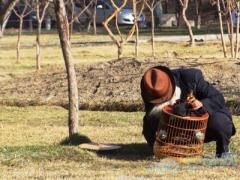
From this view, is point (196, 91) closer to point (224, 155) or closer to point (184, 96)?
point (184, 96)

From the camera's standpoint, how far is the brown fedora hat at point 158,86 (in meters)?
6.17

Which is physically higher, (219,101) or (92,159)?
(219,101)

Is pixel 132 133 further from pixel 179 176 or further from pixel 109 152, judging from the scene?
pixel 179 176

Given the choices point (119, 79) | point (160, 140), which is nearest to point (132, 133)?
point (160, 140)

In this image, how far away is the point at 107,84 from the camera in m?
13.3

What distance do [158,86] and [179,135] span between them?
1.56ft

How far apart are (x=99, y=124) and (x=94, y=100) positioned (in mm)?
2552

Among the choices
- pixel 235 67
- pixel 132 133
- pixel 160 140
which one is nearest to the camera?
pixel 160 140

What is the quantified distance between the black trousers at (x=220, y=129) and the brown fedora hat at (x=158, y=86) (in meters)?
0.43

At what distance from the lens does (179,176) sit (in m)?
5.76

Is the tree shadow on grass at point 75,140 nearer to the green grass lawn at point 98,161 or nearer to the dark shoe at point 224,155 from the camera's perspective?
the green grass lawn at point 98,161

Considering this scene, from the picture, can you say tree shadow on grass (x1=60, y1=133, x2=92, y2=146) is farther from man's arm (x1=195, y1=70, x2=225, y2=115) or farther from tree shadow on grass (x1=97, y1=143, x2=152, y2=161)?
man's arm (x1=195, y1=70, x2=225, y2=115)

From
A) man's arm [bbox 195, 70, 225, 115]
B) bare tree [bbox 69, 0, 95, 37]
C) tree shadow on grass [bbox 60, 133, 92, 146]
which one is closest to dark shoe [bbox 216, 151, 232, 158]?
man's arm [bbox 195, 70, 225, 115]

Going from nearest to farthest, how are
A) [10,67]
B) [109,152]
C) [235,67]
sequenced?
1. [109,152]
2. [235,67]
3. [10,67]
